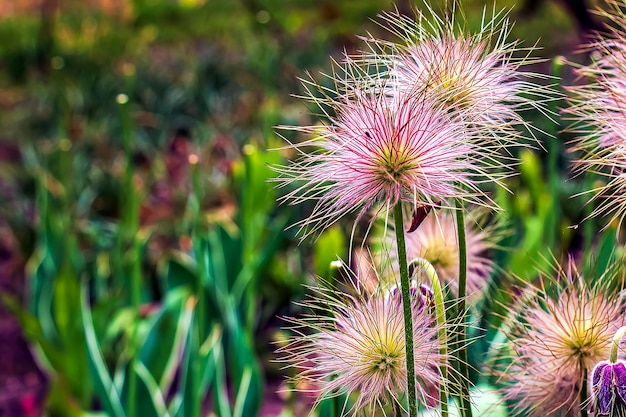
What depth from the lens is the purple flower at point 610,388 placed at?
454 mm

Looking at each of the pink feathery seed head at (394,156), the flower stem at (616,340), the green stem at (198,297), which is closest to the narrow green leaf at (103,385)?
the green stem at (198,297)

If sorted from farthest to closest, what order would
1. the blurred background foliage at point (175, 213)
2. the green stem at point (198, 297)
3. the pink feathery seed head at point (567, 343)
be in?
the blurred background foliage at point (175, 213)
the green stem at point (198, 297)
the pink feathery seed head at point (567, 343)

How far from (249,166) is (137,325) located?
0.42m

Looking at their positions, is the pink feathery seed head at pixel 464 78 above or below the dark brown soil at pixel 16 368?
above

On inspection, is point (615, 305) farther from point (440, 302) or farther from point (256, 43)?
point (256, 43)

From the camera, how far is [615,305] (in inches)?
22.4

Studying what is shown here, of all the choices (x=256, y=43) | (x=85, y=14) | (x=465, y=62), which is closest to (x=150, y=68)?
(x=256, y=43)

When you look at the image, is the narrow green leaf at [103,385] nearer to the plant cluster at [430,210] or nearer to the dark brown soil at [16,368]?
the dark brown soil at [16,368]

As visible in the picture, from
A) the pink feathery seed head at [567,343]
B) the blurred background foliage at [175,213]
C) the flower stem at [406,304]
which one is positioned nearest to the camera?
the flower stem at [406,304]

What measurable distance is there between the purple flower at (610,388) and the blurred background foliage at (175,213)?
0.16 m

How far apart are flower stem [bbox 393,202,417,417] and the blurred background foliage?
133 millimetres

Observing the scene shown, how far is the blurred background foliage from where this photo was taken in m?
1.44

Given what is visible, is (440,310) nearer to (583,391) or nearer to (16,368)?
(583,391)

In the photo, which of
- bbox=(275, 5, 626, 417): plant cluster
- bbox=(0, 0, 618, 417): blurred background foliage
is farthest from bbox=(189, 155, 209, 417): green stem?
bbox=(275, 5, 626, 417): plant cluster
